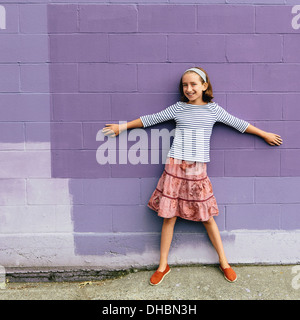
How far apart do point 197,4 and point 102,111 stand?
1186 millimetres

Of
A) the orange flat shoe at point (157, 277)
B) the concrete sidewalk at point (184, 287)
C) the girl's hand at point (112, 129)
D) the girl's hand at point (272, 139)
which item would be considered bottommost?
the concrete sidewalk at point (184, 287)

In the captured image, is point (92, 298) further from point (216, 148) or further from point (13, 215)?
point (216, 148)

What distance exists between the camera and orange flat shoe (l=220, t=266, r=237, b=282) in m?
3.07

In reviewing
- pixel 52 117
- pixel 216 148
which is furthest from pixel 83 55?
pixel 216 148

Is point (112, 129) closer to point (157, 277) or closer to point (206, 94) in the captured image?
point (206, 94)

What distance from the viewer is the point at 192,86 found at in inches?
114

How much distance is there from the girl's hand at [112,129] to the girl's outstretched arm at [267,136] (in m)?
1.09

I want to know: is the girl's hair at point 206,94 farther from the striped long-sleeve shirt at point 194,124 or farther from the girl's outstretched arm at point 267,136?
the girl's outstretched arm at point 267,136

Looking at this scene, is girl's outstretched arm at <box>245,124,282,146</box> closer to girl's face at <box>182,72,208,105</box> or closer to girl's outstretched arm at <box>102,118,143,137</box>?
girl's face at <box>182,72,208,105</box>

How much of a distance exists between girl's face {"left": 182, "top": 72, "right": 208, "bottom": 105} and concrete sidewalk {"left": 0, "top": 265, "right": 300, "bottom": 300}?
5.00ft

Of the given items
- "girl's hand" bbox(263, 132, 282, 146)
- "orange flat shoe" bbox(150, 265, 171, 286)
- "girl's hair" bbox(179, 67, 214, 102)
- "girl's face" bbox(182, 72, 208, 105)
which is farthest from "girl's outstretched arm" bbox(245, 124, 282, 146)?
"orange flat shoe" bbox(150, 265, 171, 286)

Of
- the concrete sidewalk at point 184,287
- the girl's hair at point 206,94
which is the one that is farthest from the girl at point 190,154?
the concrete sidewalk at point 184,287

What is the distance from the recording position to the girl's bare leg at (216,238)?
3121 mm

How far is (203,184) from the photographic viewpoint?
3039 millimetres
